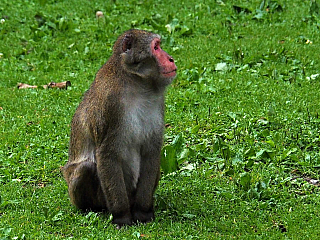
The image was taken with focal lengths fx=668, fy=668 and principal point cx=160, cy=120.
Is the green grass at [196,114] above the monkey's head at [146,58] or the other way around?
the other way around

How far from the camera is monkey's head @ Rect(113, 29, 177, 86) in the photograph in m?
5.83

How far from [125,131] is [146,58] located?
67 centimetres

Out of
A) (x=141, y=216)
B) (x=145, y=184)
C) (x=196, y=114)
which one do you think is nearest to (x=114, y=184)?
(x=145, y=184)

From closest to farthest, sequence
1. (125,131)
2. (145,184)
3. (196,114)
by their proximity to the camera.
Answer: (125,131)
(145,184)
(196,114)

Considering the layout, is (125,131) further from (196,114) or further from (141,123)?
(196,114)

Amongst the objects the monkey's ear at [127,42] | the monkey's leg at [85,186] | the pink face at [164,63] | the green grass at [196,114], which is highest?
the monkey's ear at [127,42]

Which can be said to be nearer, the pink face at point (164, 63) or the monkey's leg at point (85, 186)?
the pink face at point (164, 63)

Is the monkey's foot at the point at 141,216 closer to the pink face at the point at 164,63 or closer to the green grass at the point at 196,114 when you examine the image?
the green grass at the point at 196,114

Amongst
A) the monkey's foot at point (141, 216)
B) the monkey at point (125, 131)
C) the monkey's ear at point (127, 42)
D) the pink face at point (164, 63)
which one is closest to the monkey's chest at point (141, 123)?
the monkey at point (125, 131)

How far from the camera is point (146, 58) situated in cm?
590

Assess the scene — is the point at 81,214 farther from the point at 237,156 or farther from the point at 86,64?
the point at 86,64

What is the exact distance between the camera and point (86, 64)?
36.6 feet

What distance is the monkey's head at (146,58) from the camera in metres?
5.83

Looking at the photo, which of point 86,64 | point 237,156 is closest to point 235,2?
point 86,64
